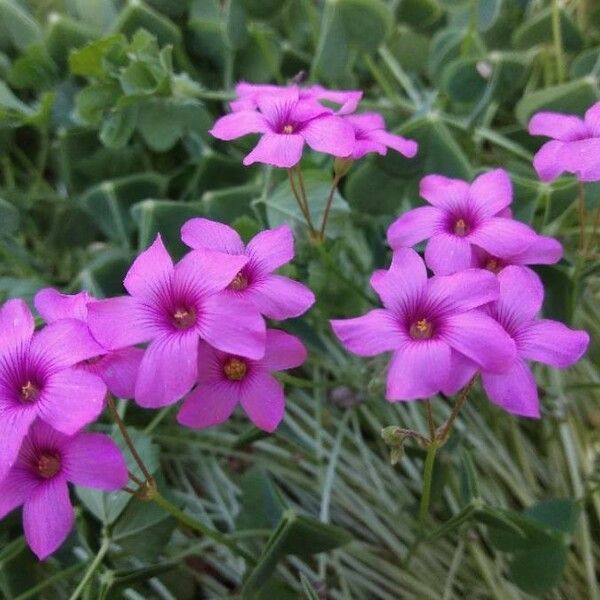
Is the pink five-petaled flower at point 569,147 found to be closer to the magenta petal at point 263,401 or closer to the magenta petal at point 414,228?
the magenta petal at point 414,228

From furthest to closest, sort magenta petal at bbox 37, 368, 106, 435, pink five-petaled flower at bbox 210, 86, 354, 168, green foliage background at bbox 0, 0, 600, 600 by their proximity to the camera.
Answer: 1. green foliage background at bbox 0, 0, 600, 600
2. pink five-petaled flower at bbox 210, 86, 354, 168
3. magenta petal at bbox 37, 368, 106, 435

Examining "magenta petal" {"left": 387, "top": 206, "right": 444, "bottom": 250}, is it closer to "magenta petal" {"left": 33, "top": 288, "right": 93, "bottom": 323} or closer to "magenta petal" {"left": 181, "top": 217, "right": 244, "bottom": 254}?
"magenta petal" {"left": 181, "top": 217, "right": 244, "bottom": 254}

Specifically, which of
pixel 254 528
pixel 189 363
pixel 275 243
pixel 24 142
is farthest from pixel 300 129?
pixel 24 142

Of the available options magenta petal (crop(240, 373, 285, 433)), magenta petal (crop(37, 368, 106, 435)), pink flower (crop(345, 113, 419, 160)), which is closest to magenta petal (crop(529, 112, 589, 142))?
pink flower (crop(345, 113, 419, 160))

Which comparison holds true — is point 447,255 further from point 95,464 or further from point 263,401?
point 95,464

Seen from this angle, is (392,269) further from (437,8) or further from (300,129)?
(437,8)

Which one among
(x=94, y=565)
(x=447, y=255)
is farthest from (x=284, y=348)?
(x=94, y=565)

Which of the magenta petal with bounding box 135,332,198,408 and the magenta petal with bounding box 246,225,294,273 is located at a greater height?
the magenta petal with bounding box 246,225,294,273

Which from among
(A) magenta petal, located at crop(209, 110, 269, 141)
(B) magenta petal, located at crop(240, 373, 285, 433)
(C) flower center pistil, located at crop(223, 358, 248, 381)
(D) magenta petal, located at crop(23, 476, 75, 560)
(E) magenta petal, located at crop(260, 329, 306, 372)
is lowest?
(D) magenta petal, located at crop(23, 476, 75, 560)
